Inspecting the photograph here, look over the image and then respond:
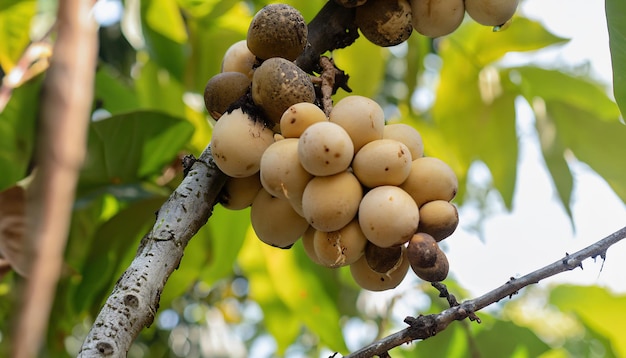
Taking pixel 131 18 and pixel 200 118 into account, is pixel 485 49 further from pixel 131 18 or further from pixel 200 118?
pixel 131 18

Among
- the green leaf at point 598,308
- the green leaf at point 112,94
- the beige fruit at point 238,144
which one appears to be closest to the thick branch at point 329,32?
the beige fruit at point 238,144

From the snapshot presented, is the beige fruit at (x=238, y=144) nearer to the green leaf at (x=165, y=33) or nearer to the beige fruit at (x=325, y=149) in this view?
the beige fruit at (x=325, y=149)

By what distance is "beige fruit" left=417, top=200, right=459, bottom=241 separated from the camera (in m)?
0.71

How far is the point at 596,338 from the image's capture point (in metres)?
1.54

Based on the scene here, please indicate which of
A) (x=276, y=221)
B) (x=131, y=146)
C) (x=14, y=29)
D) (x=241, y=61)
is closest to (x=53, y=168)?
(x=276, y=221)

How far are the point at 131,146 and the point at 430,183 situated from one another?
0.86m

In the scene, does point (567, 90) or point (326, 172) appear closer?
point (326, 172)

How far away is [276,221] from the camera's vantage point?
0.80 m

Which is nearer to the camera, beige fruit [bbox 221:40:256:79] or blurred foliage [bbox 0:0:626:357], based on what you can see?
beige fruit [bbox 221:40:256:79]

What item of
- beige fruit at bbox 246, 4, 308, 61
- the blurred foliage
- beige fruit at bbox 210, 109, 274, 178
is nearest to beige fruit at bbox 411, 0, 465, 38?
beige fruit at bbox 246, 4, 308, 61

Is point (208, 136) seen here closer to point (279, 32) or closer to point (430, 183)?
point (279, 32)

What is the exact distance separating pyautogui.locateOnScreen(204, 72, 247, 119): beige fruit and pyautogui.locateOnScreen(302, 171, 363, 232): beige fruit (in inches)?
6.9

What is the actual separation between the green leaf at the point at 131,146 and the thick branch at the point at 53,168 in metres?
1.14

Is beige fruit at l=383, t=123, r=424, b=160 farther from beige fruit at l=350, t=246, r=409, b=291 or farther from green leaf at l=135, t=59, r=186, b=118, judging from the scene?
green leaf at l=135, t=59, r=186, b=118
